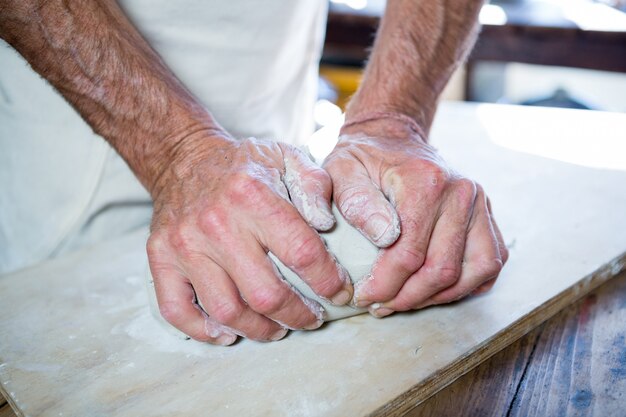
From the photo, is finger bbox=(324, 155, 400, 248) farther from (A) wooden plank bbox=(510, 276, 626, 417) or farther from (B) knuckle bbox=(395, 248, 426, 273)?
(A) wooden plank bbox=(510, 276, 626, 417)

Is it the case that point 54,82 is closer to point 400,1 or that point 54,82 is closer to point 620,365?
point 400,1

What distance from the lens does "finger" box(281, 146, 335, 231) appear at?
0.84 metres

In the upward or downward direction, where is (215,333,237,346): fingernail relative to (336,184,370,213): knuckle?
downward

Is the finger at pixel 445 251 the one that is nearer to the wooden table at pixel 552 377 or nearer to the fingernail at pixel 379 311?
the fingernail at pixel 379 311

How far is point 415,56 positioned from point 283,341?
588mm

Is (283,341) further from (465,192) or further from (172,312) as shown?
(465,192)

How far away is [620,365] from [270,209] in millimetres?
488

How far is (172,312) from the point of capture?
0.84 m

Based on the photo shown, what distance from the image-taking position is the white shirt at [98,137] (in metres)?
1.17

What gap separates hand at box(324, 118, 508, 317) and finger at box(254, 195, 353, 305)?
8cm

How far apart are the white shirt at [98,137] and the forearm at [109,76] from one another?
0.21 meters

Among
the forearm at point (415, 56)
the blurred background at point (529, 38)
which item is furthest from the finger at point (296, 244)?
the blurred background at point (529, 38)

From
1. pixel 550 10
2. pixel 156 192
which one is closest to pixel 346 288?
pixel 156 192

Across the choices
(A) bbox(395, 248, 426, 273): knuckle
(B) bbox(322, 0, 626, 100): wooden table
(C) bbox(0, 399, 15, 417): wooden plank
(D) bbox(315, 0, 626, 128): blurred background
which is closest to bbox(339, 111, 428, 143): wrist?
(A) bbox(395, 248, 426, 273): knuckle
